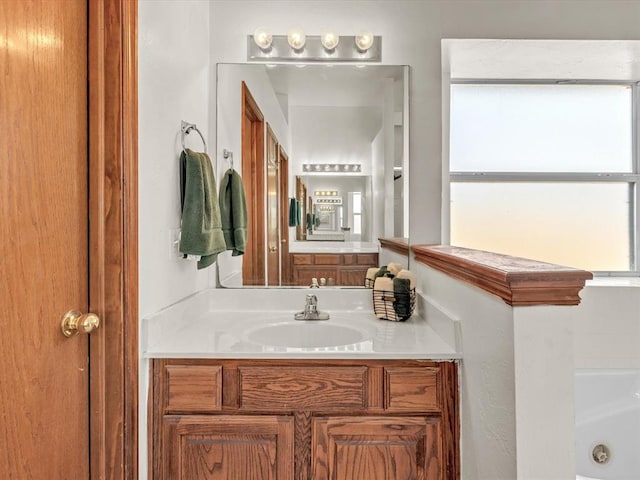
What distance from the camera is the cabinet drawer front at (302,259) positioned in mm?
1981

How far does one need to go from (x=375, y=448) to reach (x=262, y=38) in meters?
1.73

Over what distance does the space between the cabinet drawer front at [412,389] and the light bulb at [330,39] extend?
1440 millimetres

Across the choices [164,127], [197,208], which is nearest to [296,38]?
[164,127]

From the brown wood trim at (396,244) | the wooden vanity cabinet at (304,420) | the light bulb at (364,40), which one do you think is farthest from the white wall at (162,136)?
the brown wood trim at (396,244)

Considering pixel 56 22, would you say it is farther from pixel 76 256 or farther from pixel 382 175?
pixel 382 175

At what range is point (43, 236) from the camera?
0.95m

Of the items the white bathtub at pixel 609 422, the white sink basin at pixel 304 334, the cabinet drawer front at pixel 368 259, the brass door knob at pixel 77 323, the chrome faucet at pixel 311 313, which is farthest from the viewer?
the cabinet drawer front at pixel 368 259

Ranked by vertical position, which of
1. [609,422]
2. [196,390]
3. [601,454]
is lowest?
[601,454]

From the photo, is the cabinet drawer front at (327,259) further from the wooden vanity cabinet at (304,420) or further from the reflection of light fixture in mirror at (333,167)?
the wooden vanity cabinet at (304,420)

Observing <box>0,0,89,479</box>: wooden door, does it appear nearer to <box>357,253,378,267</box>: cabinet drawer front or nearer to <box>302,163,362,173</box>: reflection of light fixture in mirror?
<box>302,163,362,173</box>: reflection of light fixture in mirror

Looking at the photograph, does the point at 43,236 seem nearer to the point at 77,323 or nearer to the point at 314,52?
the point at 77,323

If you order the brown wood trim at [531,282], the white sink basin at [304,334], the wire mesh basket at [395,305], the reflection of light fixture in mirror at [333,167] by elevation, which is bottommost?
the white sink basin at [304,334]

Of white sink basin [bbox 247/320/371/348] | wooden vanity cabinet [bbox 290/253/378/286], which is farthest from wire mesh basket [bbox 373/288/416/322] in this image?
wooden vanity cabinet [bbox 290/253/378/286]

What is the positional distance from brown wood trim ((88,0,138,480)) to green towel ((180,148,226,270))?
1.09ft
